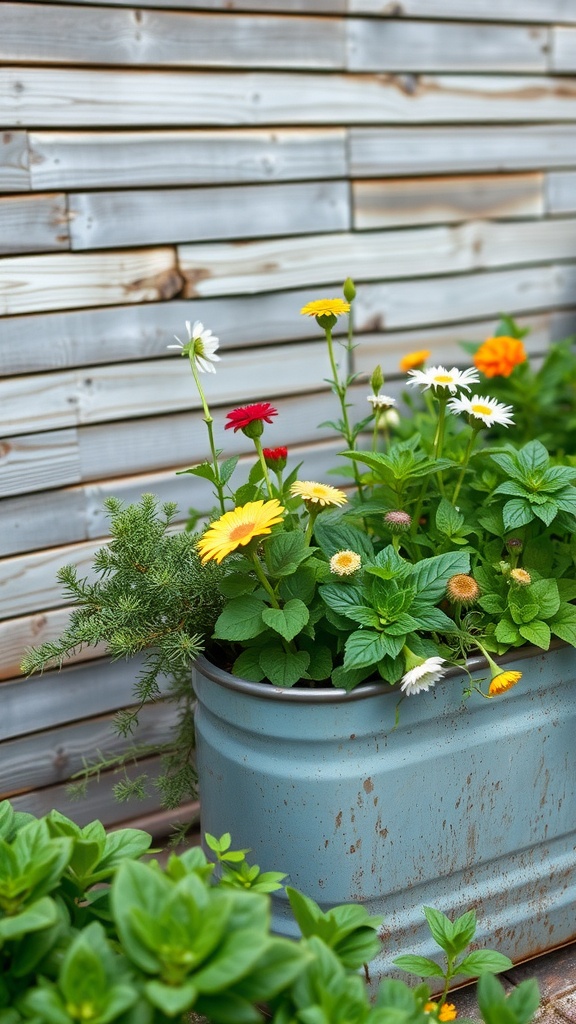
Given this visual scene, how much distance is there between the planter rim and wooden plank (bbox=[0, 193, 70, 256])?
2.41 feet

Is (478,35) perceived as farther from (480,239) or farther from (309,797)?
(309,797)

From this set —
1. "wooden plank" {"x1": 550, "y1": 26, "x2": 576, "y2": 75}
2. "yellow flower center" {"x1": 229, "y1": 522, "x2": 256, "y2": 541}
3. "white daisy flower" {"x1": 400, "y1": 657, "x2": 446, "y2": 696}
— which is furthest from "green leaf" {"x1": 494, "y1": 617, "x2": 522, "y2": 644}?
"wooden plank" {"x1": 550, "y1": 26, "x2": 576, "y2": 75}

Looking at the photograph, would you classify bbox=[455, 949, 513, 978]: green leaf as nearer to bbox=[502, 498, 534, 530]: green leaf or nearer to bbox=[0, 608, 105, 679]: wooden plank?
bbox=[502, 498, 534, 530]: green leaf

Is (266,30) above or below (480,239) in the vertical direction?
above

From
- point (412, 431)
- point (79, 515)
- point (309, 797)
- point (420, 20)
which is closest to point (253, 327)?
point (412, 431)

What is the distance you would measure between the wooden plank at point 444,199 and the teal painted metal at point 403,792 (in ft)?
3.31

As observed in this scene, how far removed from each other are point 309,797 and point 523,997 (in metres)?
0.33

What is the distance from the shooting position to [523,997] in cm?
98

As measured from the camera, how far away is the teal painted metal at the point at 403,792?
1.19 metres

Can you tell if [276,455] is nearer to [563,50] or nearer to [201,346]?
[201,346]

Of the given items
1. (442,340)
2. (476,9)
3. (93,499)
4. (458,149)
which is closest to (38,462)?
(93,499)

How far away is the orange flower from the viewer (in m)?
1.70

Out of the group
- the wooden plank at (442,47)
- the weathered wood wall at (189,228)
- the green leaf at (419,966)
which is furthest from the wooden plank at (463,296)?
the green leaf at (419,966)

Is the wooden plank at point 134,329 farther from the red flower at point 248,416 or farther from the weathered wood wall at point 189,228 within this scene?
the red flower at point 248,416
